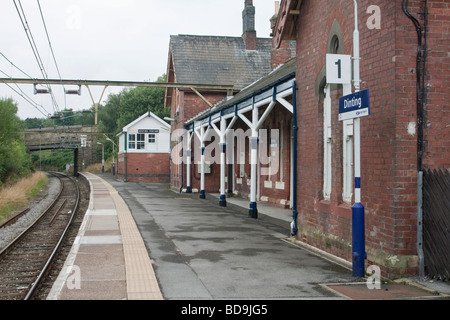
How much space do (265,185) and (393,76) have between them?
40.6 feet

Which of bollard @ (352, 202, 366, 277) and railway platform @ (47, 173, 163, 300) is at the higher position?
bollard @ (352, 202, 366, 277)

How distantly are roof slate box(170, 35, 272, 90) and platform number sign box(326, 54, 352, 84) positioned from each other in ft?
64.1

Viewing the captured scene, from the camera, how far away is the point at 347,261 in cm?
800

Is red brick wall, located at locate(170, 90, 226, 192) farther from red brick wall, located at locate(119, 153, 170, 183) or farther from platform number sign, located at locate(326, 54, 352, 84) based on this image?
platform number sign, located at locate(326, 54, 352, 84)

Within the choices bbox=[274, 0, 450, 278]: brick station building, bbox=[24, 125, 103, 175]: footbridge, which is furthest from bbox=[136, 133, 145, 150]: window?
bbox=[274, 0, 450, 278]: brick station building

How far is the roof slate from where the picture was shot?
27500 millimetres

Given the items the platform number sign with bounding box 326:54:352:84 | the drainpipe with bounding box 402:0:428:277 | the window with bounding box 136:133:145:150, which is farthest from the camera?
the window with bounding box 136:133:145:150

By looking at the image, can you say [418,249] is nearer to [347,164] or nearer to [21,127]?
[347,164]

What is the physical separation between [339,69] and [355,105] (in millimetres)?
696

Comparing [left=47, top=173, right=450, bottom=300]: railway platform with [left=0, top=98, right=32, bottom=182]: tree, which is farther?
[left=0, top=98, right=32, bottom=182]: tree

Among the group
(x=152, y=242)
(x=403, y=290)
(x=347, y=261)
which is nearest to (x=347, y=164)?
(x=347, y=261)

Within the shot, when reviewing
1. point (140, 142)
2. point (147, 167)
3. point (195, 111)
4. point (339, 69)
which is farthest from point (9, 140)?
point (339, 69)

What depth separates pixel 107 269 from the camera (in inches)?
297

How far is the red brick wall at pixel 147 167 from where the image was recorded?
4362 centimetres
